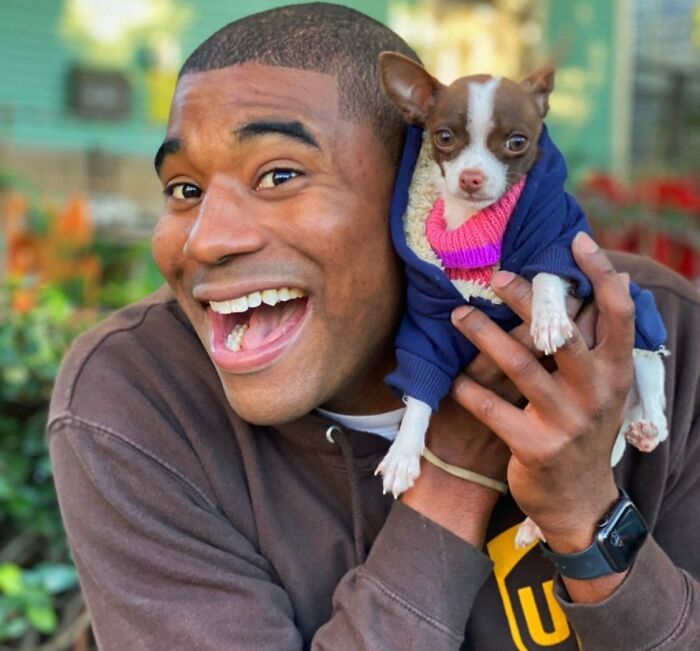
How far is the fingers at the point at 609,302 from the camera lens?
1976 millimetres

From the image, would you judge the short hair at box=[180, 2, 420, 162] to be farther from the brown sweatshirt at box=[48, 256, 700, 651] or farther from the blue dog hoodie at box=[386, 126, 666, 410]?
the brown sweatshirt at box=[48, 256, 700, 651]

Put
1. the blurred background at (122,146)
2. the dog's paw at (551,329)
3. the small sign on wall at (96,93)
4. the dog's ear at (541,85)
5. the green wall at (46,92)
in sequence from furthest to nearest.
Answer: the small sign on wall at (96,93), the green wall at (46,92), the blurred background at (122,146), the dog's ear at (541,85), the dog's paw at (551,329)

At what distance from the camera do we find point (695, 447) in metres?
2.32

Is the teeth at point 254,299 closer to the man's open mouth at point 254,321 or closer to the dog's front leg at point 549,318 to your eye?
the man's open mouth at point 254,321

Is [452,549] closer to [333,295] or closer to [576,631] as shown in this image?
[576,631]

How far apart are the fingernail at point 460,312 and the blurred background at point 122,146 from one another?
59cm

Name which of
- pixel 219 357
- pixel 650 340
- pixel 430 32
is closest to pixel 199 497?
pixel 219 357

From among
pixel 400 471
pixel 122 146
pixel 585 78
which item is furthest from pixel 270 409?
pixel 585 78

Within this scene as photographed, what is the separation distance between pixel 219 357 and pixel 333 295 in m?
0.26

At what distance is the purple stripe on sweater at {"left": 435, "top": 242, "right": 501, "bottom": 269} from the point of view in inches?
79.6

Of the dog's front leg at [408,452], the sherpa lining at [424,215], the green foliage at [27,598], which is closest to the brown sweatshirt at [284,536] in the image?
the dog's front leg at [408,452]

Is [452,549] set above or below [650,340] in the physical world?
below

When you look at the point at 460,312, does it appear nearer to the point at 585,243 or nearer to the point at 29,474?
the point at 585,243

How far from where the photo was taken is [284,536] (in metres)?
2.24
